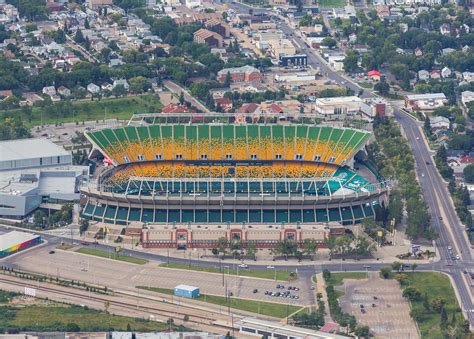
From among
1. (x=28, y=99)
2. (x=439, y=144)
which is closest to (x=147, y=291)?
(x=439, y=144)

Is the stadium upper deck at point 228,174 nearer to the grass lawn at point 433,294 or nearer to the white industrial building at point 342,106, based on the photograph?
the grass lawn at point 433,294

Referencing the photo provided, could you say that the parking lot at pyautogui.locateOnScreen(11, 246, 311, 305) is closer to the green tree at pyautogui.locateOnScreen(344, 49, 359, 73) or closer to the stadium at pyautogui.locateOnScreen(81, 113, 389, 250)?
the stadium at pyautogui.locateOnScreen(81, 113, 389, 250)

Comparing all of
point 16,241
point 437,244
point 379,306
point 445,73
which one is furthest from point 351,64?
point 379,306

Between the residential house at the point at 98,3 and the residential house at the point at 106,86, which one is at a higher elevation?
the residential house at the point at 106,86

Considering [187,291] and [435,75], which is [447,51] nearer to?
[435,75]

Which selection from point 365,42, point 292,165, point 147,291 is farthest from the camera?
point 365,42

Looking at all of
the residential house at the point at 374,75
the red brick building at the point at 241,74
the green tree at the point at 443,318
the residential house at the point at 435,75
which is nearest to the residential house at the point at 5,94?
the red brick building at the point at 241,74

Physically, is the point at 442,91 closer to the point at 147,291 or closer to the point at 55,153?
the point at 55,153
